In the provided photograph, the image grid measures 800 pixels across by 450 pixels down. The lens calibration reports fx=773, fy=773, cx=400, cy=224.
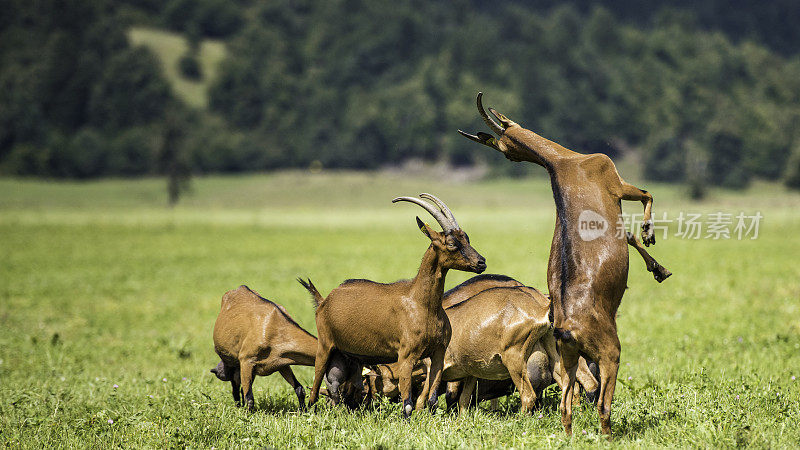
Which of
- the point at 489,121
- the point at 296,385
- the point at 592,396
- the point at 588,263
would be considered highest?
the point at 489,121

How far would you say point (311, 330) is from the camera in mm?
16391

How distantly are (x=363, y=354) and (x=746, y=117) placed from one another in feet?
550

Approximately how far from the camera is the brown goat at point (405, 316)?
6.39 m

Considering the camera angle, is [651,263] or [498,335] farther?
[498,335]

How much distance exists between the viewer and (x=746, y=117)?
516 feet

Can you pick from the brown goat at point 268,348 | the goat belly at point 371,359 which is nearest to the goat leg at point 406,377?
the goat belly at point 371,359

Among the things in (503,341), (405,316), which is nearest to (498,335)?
(503,341)

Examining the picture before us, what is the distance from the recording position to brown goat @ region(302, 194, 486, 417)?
21.0ft

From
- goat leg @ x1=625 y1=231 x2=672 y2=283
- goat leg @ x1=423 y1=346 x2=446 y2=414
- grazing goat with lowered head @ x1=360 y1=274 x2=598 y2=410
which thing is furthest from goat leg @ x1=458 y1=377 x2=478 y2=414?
goat leg @ x1=625 y1=231 x2=672 y2=283

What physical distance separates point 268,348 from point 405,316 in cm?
150

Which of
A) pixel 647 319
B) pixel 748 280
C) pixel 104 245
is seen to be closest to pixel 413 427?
pixel 647 319

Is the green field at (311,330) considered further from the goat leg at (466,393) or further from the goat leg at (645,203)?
the goat leg at (645,203)

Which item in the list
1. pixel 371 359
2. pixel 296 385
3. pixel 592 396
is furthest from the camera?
pixel 296 385

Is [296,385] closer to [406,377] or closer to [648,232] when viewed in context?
[406,377]
